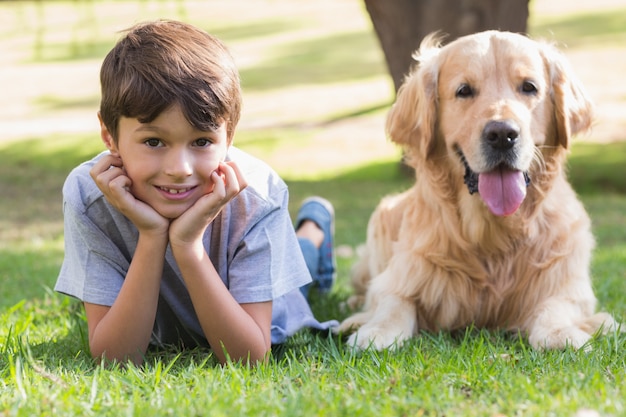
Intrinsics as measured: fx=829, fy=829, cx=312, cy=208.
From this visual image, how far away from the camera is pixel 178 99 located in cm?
302

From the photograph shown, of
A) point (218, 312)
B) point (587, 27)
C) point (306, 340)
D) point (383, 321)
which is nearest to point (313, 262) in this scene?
point (383, 321)

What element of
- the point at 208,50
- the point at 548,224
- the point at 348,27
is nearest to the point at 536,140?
the point at 548,224

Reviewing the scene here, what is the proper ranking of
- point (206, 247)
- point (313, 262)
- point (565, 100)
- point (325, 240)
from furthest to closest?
point (325, 240) → point (313, 262) → point (565, 100) → point (206, 247)

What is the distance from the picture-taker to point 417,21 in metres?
10.0

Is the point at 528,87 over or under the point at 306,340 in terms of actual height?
over

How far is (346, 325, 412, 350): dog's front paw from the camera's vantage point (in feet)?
11.5

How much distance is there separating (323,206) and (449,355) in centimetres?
249

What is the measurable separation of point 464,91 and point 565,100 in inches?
19.6

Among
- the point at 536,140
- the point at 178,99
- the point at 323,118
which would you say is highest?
the point at 178,99

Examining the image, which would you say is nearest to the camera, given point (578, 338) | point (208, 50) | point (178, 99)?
point (178, 99)

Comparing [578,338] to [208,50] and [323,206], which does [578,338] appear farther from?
[323,206]

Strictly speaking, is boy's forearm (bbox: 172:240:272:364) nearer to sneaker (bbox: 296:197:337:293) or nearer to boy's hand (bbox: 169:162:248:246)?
boy's hand (bbox: 169:162:248:246)

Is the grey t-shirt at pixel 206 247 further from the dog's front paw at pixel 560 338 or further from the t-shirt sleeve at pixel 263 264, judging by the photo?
the dog's front paw at pixel 560 338

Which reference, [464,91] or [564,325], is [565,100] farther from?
[564,325]
